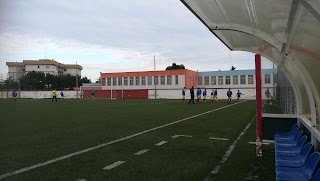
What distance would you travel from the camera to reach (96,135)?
34.9ft

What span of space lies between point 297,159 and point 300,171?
0.76m

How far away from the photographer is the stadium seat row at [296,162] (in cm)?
405

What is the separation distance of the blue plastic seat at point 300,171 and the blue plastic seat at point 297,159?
246 millimetres

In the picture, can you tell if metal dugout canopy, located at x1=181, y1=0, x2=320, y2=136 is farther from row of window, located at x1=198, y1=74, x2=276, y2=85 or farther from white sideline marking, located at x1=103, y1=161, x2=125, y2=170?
row of window, located at x1=198, y1=74, x2=276, y2=85

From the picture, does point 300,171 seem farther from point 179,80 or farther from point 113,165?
point 179,80

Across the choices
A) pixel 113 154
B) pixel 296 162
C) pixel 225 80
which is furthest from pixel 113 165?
A: pixel 225 80

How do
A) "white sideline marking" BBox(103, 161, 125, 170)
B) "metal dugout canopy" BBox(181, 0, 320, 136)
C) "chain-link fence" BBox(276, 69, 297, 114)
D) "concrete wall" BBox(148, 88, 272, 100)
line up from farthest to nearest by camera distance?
"concrete wall" BBox(148, 88, 272, 100) → "chain-link fence" BBox(276, 69, 297, 114) → "white sideline marking" BBox(103, 161, 125, 170) → "metal dugout canopy" BBox(181, 0, 320, 136)

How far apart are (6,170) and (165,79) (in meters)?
72.7

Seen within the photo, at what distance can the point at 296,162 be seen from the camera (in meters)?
5.02

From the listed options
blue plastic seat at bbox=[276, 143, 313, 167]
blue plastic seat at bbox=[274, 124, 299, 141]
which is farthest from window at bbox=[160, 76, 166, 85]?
blue plastic seat at bbox=[276, 143, 313, 167]

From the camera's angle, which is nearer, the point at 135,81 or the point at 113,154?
the point at 113,154

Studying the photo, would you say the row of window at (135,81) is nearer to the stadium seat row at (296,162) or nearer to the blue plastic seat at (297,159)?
the stadium seat row at (296,162)

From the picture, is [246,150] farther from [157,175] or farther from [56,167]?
[56,167]

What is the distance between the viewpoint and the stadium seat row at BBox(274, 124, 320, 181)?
405cm
